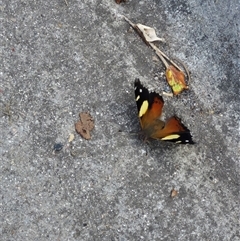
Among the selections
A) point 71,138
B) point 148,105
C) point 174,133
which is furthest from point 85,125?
point 174,133

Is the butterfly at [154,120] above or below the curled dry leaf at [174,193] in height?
above

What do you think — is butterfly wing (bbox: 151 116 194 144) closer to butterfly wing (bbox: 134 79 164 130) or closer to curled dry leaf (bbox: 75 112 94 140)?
butterfly wing (bbox: 134 79 164 130)

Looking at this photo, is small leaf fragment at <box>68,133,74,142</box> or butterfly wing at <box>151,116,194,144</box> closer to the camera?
butterfly wing at <box>151,116,194,144</box>

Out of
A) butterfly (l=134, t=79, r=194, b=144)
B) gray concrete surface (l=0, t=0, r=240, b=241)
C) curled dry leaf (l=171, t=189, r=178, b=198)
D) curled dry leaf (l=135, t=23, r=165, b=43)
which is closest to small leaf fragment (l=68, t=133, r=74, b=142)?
gray concrete surface (l=0, t=0, r=240, b=241)

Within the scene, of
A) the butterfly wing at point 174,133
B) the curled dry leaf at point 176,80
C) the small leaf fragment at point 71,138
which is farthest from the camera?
the curled dry leaf at point 176,80

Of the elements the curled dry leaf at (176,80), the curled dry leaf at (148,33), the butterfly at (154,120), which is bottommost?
the butterfly at (154,120)

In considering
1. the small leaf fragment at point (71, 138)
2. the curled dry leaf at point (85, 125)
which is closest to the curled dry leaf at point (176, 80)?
the curled dry leaf at point (85, 125)

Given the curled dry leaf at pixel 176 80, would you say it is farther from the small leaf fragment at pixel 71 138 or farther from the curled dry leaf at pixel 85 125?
the small leaf fragment at pixel 71 138
